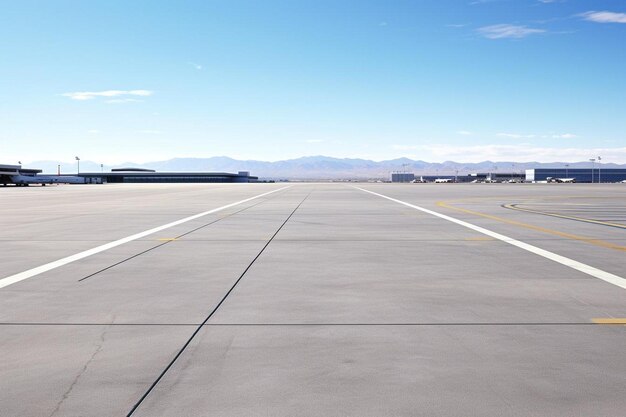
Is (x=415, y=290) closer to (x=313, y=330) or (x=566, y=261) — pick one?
(x=313, y=330)

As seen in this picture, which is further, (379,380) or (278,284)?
(278,284)

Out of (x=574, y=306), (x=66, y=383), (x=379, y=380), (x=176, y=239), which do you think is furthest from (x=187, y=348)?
(x=176, y=239)

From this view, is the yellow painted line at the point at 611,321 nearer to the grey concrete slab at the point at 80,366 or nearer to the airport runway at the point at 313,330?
the airport runway at the point at 313,330

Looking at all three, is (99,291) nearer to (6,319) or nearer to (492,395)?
(6,319)

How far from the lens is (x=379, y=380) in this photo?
4770mm

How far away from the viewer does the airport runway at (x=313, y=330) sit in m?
4.41

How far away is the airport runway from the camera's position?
14.5 feet

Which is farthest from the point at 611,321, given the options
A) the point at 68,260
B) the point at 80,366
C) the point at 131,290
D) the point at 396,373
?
the point at 68,260

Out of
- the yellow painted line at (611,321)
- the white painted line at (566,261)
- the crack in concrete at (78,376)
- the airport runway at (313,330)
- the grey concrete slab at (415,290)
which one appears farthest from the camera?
the white painted line at (566,261)

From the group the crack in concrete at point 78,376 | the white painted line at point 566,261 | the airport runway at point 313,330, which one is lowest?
the crack in concrete at point 78,376

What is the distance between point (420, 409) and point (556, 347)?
2098 mm

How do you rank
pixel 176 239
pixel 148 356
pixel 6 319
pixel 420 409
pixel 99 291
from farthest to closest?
pixel 176 239 < pixel 99 291 < pixel 6 319 < pixel 148 356 < pixel 420 409

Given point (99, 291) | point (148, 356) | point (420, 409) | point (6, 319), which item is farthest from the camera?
point (99, 291)

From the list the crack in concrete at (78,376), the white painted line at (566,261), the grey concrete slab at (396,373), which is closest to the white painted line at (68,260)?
the crack in concrete at (78,376)
